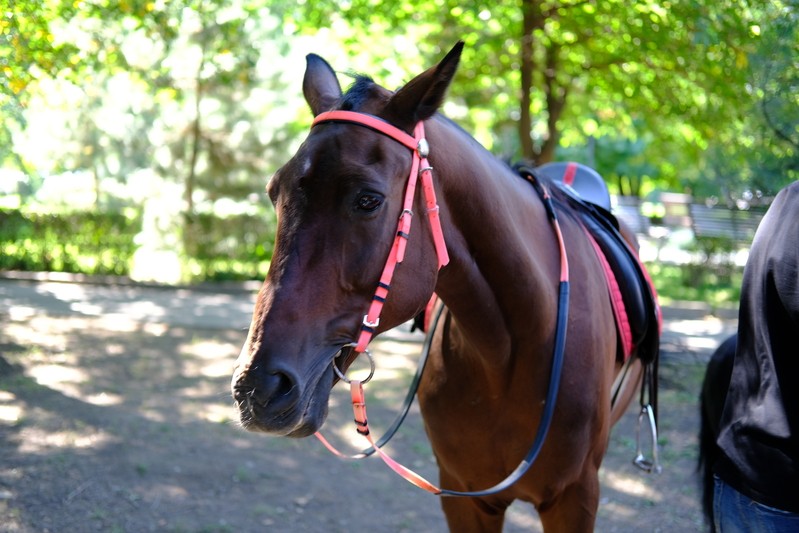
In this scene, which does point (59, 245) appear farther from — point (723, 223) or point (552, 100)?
point (723, 223)

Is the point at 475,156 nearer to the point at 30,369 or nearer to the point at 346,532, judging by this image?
the point at 346,532

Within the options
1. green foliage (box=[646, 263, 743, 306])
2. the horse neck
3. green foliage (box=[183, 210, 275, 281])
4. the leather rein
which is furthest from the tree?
the leather rein

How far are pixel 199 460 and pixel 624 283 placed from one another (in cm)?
381

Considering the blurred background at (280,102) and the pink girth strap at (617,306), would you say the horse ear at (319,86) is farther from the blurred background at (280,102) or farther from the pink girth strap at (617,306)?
the blurred background at (280,102)

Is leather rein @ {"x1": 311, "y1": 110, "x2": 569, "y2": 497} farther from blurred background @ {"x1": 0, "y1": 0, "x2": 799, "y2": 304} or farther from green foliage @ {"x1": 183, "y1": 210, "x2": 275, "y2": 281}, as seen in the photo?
green foliage @ {"x1": 183, "y1": 210, "x2": 275, "y2": 281}

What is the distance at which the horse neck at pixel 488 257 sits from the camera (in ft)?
7.29

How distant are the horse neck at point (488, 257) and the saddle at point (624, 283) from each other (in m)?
0.54

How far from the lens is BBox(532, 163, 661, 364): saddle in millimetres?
3031

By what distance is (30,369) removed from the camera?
763 centimetres

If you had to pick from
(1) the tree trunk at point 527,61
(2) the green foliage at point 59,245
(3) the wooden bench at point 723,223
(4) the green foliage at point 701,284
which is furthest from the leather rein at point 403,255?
(3) the wooden bench at point 723,223

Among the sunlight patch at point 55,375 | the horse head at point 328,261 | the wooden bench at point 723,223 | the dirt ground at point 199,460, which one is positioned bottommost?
the sunlight patch at point 55,375

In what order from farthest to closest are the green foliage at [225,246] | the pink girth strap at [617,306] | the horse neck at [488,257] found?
the green foliage at [225,246] < the pink girth strap at [617,306] < the horse neck at [488,257]

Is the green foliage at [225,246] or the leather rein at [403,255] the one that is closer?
the leather rein at [403,255]

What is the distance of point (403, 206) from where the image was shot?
1970 millimetres
